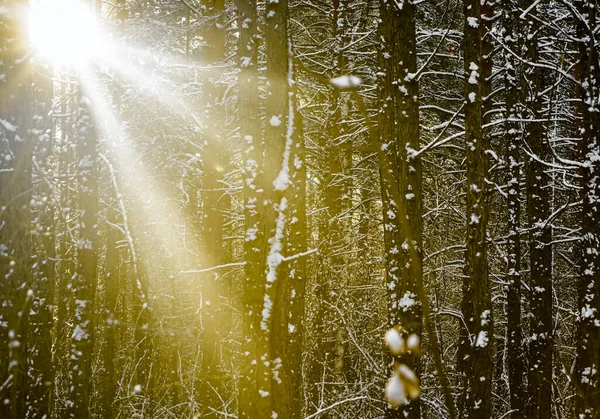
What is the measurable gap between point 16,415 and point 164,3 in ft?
32.0

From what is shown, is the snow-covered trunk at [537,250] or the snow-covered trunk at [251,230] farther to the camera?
the snow-covered trunk at [537,250]

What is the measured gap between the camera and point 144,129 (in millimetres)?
11883

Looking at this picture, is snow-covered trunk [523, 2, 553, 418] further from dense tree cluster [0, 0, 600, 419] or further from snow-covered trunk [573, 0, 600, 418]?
snow-covered trunk [573, 0, 600, 418]

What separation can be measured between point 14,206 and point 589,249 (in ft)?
25.5

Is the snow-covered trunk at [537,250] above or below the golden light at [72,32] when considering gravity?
below

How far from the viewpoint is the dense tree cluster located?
5.61 meters

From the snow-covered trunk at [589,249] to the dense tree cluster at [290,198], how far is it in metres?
0.04

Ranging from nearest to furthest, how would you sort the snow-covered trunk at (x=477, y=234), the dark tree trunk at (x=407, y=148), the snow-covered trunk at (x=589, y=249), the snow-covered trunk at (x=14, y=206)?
the snow-covered trunk at (x=14, y=206)
the snow-covered trunk at (x=589, y=249)
the dark tree trunk at (x=407, y=148)
the snow-covered trunk at (x=477, y=234)

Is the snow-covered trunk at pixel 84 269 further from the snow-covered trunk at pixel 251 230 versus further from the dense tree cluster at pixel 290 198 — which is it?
the snow-covered trunk at pixel 251 230

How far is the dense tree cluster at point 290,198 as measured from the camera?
18.4ft

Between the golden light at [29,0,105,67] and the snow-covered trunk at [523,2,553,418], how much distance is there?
8905mm

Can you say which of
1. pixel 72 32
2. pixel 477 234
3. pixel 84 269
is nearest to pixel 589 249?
pixel 477 234

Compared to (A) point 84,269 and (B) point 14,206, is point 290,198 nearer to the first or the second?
(B) point 14,206

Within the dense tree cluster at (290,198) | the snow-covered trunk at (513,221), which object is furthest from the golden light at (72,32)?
the snow-covered trunk at (513,221)
